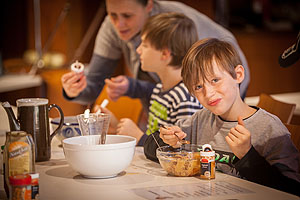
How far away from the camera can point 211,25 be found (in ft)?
8.39

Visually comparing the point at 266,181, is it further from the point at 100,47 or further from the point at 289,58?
the point at 100,47

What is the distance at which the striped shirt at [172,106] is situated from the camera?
2.02 m

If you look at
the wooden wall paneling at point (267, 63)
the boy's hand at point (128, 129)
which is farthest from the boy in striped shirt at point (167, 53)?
the wooden wall paneling at point (267, 63)

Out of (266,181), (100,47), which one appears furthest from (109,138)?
(100,47)

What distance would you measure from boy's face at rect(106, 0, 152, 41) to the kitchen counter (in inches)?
47.3

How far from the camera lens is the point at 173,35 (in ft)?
7.02

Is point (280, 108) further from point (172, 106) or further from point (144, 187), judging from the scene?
point (144, 187)

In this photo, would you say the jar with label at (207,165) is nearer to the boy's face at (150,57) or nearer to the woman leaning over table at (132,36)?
the boy's face at (150,57)

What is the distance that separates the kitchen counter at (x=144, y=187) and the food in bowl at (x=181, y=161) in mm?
21

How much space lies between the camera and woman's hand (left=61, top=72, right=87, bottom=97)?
8.09ft

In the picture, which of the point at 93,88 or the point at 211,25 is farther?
the point at 93,88

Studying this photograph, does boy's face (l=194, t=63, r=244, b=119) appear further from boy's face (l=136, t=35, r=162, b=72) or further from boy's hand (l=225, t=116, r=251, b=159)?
boy's face (l=136, t=35, r=162, b=72)

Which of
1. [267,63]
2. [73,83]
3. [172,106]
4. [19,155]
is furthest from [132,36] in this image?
[267,63]

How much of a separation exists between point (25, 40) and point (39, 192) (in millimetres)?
5972
